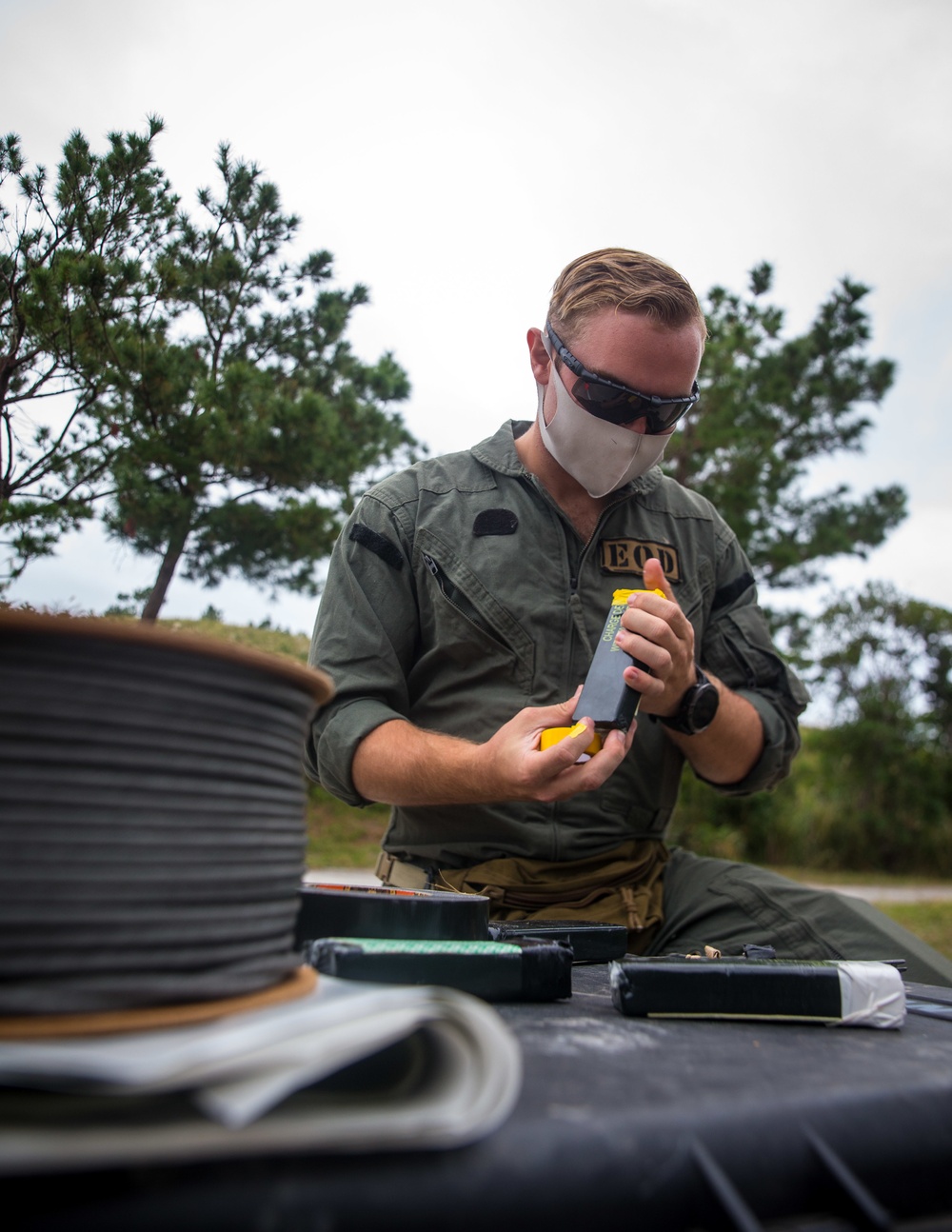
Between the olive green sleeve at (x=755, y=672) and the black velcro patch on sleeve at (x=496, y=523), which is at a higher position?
the black velcro patch on sleeve at (x=496, y=523)

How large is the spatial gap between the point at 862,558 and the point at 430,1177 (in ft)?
33.1

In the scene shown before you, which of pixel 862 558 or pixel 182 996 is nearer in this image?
pixel 182 996

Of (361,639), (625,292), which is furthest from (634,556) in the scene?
(361,639)

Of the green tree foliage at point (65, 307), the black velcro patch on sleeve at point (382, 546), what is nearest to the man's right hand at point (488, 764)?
the black velcro patch on sleeve at point (382, 546)

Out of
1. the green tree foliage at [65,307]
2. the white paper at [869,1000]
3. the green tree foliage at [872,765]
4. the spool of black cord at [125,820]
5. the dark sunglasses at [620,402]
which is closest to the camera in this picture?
the spool of black cord at [125,820]

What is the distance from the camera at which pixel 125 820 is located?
0.67 meters

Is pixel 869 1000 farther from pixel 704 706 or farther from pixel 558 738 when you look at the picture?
pixel 704 706

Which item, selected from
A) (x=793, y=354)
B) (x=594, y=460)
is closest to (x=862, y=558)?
(x=793, y=354)

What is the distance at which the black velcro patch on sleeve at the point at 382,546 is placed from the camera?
7.43ft

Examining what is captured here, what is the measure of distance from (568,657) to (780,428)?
7377 millimetres

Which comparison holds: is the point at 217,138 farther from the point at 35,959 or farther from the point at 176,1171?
the point at 176,1171

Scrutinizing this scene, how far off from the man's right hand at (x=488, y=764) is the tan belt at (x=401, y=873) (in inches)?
11.4

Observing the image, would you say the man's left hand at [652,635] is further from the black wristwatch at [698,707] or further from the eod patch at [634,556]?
the eod patch at [634,556]

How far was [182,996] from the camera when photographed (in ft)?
2.24
